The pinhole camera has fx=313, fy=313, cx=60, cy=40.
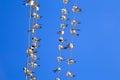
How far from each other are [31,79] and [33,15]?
333 millimetres

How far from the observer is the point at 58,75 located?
240cm

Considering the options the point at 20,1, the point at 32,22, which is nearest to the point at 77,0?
the point at 20,1

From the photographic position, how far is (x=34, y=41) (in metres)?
1.66

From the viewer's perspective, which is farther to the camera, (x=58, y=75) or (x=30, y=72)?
(x=58, y=75)

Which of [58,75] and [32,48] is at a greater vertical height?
[58,75]

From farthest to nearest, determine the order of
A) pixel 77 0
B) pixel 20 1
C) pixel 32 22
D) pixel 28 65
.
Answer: pixel 20 1 < pixel 77 0 < pixel 32 22 < pixel 28 65

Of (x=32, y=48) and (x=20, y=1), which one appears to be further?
(x=20, y=1)

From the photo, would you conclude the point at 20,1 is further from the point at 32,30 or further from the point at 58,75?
the point at 32,30

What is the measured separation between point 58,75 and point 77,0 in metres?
0.59

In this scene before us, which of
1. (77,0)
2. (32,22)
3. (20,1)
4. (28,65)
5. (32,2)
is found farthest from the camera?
(20,1)

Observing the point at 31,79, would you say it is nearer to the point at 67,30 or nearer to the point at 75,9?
the point at 75,9

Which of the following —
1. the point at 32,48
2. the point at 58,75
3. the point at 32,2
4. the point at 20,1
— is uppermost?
the point at 20,1

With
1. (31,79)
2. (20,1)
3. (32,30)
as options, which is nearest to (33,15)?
(32,30)

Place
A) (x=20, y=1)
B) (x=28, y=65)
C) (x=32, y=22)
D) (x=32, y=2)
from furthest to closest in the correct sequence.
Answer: (x=20, y=1), (x=32, y=22), (x=28, y=65), (x=32, y=2)
